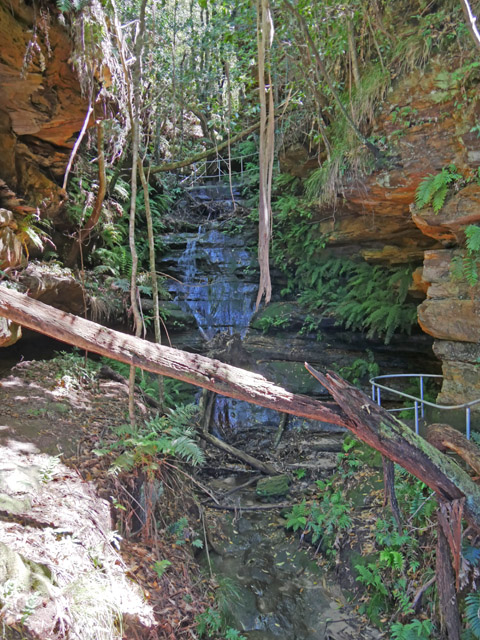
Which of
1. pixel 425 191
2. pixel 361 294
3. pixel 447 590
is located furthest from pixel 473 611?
pixel 361 294

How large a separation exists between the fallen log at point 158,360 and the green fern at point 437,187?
3.88m

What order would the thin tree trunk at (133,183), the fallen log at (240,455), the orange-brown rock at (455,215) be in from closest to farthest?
the thin tree trunk at (133,183) → the orange-brown rock at (455,215) → the fallen log at (240,455)

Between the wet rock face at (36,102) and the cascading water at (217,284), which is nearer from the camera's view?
the wet rock face at (36,102)

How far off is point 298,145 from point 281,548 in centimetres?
751

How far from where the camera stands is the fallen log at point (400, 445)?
3.48m

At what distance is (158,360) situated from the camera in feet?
11.6

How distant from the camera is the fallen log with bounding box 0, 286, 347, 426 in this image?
3484mm

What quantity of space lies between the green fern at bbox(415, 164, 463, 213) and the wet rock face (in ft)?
16.0

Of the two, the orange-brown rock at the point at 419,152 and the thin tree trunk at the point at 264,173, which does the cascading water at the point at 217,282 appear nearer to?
the orange-brown rock at the point at 419,152

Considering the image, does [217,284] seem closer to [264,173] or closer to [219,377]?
[219,377]

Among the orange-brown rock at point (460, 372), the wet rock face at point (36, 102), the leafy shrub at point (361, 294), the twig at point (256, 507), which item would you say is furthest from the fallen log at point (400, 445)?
the wet rock face at point (36, 102)

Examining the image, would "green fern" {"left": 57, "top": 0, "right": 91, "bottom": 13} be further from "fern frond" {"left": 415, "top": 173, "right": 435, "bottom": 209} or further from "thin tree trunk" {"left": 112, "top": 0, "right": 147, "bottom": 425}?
"fern frond" {"left": 415, "top": 173, "right": 435, "bottom": 209}

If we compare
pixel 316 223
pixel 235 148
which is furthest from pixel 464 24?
pixel 235 148

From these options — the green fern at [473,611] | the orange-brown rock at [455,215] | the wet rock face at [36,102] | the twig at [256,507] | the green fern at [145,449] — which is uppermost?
the wet rock face at [36,102]
